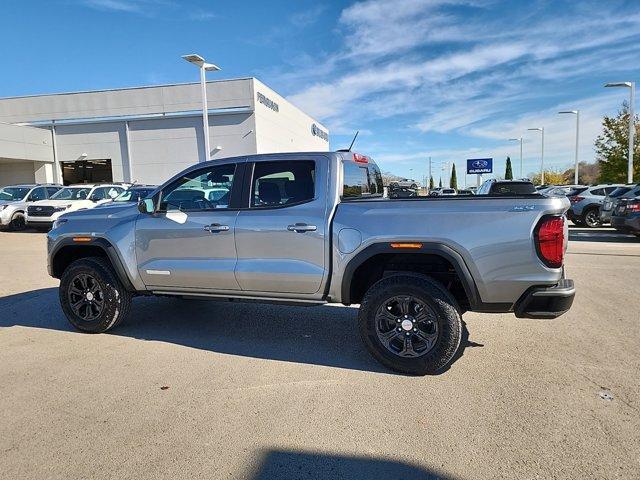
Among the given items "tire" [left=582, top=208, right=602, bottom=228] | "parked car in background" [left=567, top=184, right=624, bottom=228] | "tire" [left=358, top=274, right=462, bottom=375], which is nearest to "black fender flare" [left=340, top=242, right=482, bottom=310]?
"tire" [left=358, top=274, right=462, bottom=375]

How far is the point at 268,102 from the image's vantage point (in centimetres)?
3350

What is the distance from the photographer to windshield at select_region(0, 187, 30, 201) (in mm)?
17719

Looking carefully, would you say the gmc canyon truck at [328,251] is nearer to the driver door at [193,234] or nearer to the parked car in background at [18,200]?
the driver door at [193,234]

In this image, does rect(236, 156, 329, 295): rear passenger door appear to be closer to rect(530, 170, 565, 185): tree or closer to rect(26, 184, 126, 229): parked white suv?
rect(26, 184, 126, 229): parked white suv

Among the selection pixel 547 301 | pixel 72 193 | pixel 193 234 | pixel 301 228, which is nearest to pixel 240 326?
pixel 193 234

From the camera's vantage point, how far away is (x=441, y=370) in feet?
12.5

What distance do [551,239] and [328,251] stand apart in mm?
1816

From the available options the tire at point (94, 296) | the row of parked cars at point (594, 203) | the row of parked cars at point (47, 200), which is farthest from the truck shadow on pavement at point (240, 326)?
the row of parked cars at point (594, 203)

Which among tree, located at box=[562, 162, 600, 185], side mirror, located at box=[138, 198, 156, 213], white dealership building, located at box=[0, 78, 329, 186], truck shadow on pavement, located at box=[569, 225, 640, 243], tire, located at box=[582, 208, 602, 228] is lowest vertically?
truck shadow on pavement, located at box=[569, 225, 640, 243]

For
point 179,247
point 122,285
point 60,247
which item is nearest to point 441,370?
point 179,247

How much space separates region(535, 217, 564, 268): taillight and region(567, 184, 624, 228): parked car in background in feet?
47.2

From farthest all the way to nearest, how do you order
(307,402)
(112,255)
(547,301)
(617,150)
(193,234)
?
1. (617,150)
2. (112,255)
3. (193,234)
4. (547,301)
5. (307,402)

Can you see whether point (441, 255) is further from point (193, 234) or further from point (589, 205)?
point (589, 205)

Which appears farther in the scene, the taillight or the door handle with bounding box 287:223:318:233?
the door handle with bounding box 287:223:318:233
